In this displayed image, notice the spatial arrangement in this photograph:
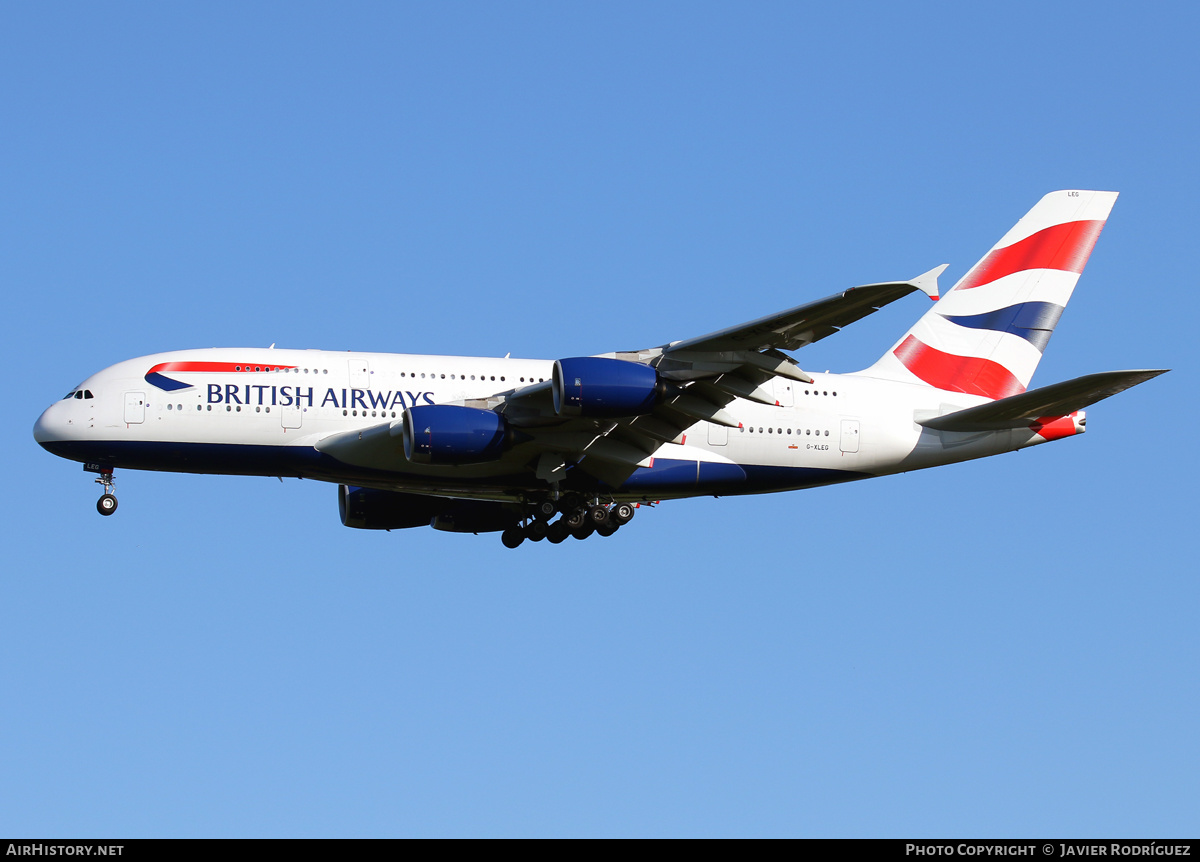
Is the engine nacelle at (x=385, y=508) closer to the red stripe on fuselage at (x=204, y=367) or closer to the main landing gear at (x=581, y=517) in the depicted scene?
the main landing gear at (x=581, y=517)

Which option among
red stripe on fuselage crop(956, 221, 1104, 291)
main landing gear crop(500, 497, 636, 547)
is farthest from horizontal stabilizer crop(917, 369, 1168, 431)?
main landing gear crop(500, 497, 636, 547)

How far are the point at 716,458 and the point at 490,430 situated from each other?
584 centimetres

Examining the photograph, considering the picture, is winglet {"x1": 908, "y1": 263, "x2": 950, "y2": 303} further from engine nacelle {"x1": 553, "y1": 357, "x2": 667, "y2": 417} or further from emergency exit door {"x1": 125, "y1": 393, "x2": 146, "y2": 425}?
emergency exit door {"x1": 125, "y1": 393, "x2": 146, "y2": 425}

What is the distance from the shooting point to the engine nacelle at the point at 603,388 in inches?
1124

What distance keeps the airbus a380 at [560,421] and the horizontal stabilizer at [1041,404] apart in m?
0.07

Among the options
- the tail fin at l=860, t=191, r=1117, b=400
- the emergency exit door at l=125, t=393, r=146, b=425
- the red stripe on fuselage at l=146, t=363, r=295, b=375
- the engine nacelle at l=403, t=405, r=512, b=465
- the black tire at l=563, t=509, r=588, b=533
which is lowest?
the black tire at l=563, t=509, r=588, b=533

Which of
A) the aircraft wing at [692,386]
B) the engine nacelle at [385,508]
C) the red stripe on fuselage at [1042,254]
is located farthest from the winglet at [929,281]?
the engine nacelle at [385,508]

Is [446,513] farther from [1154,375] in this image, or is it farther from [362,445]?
[1154,375]

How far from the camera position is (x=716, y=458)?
32906mm

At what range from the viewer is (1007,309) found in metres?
36.8

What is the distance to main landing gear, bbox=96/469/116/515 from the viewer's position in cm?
3159

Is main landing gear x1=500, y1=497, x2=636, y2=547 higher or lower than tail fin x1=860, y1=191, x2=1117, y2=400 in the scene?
lower

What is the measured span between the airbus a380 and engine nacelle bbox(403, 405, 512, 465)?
3 cm

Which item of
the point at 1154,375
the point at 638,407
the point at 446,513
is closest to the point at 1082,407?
the point at 1154,375
